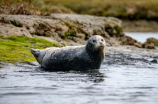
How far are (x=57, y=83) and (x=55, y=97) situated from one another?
1.71 meters

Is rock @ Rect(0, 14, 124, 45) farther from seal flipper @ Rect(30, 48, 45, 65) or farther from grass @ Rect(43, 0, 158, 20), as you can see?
grass @ Rect(43, 0, 158, 20)

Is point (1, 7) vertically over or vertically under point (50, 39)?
over

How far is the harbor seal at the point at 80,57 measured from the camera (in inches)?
520

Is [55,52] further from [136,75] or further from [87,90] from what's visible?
[87,90]

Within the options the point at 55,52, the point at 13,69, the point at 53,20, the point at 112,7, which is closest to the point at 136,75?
A: the point at 55,52

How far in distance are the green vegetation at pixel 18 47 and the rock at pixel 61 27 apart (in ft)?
3.30

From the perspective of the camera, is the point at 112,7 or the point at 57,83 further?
the point at 112,7

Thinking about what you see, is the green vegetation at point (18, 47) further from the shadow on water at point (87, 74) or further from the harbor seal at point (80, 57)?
the harbor seal at point (80, 57)

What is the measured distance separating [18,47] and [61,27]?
192 inches

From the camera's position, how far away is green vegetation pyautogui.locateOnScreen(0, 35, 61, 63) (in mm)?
14531

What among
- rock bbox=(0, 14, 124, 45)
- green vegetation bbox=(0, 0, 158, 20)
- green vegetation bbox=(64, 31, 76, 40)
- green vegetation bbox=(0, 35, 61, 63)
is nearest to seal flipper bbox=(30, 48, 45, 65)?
green vegetation bbox=(0, 35, 61, 63)

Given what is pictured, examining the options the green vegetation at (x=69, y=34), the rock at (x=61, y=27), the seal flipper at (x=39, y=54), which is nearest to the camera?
the seal flipper at (x=39, y=54)

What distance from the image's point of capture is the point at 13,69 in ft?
43.1

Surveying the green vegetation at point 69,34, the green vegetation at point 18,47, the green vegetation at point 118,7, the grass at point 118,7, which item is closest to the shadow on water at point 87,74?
the green vegetation at point 18,47
